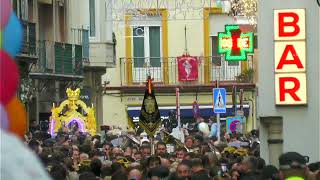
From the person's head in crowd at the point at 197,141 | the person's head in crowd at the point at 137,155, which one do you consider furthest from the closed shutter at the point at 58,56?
the person's head in crowd at the point at 137,155

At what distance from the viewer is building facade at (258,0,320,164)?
16922 millimetres

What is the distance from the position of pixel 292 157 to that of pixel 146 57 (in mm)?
42399

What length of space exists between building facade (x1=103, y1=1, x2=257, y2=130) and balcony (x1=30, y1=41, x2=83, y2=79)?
12824 millimetres

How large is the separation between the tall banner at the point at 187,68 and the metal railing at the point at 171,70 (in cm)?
23

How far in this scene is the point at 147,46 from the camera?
5222cm

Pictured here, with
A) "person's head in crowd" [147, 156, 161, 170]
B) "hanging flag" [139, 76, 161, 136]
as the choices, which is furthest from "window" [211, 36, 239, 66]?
"person's head in crowd" [147, 156, 161, 170]

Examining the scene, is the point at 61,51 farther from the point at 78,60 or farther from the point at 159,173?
the point at 159,173

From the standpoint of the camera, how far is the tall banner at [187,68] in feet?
166

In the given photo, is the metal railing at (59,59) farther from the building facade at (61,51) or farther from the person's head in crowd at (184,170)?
the person's head in crowd at (184,170)

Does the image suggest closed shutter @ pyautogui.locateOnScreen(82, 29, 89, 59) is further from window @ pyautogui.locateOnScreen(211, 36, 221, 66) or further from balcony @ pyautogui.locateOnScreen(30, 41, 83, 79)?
window @ pyautogui.locateOnScreen(211, 36, 221, 66)

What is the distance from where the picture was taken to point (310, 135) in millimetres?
17156

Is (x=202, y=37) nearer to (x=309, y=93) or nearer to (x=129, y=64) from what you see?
(x=129, y=64)

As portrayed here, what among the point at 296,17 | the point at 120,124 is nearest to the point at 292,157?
the point at 296,17

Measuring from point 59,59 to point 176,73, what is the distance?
1644 cm
